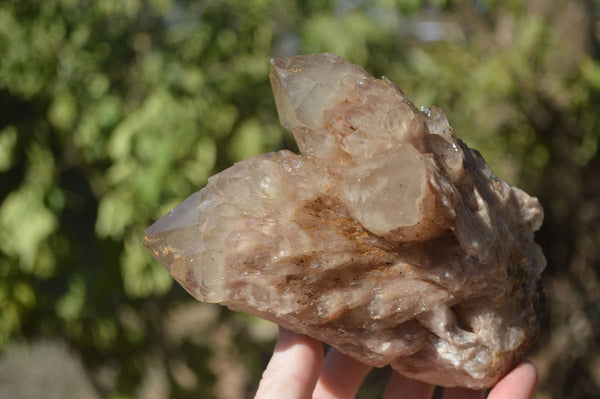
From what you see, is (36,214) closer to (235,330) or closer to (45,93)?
(45,93)

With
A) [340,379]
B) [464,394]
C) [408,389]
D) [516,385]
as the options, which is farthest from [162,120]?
[516,385]

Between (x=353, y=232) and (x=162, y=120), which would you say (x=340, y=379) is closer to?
(x=353, y=232)

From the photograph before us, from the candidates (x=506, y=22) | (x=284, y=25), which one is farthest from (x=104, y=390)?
(x=506, y=22)

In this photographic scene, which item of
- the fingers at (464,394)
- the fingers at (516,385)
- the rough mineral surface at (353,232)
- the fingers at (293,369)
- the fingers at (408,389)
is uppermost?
the rough mineral surface at (353,232)

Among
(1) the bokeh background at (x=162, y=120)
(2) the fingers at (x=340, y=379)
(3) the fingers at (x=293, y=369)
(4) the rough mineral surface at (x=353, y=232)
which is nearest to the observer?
(4) the rough mineral surface at (x=353, y=232)

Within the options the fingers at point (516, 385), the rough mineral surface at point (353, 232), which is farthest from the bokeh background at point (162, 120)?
the fingers at point (516, 385)

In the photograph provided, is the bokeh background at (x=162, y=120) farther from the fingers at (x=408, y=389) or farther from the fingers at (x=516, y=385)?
the fingers at (x=516, y=385)
